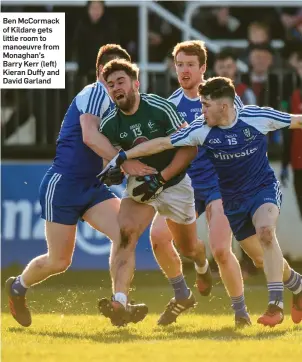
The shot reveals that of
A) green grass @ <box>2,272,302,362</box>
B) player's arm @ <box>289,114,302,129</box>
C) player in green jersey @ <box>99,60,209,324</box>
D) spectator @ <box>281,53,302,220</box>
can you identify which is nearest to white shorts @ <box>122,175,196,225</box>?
player in green jersey @ <box>99,60,209,324</box>

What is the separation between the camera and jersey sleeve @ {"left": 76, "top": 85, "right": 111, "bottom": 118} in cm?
1094

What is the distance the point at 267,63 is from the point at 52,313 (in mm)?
5465

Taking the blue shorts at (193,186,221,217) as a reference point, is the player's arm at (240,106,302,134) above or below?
above

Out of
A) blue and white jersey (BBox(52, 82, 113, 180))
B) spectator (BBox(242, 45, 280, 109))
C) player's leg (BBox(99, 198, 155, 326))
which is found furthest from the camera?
spectator (BBox(242, 45, 280, 109))

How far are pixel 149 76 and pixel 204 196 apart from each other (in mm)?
5455

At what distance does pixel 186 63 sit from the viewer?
11.7 m

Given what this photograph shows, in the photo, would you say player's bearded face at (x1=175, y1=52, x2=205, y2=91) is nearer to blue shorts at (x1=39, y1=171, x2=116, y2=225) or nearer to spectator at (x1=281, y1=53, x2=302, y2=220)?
blue shorts at (x1=39, y1=171, x2=116, y2=225)

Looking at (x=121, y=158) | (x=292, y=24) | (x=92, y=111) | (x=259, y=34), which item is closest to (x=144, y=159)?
(x=121, y=158)

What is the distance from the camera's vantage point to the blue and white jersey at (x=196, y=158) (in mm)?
11836

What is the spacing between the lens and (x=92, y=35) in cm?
1688

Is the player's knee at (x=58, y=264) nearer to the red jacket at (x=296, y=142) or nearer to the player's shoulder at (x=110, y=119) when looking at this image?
the player's shoulder at (x=110, y=119)

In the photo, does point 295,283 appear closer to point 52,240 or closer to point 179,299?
point 179,299

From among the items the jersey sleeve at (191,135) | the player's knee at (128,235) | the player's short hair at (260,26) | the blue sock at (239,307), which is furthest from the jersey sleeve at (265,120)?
the player's short hair at (260,26)

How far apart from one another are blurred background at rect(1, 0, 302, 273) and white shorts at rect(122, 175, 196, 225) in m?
4.03
